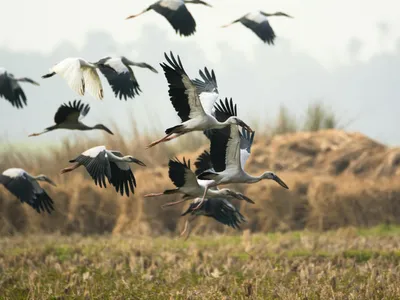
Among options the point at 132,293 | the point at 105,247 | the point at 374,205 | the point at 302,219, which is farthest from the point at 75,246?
the point at 374,205

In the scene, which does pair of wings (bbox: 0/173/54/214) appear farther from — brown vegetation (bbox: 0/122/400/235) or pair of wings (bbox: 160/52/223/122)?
brown vegetation (bbox: 0/122/400/235)

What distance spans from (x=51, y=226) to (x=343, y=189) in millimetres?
4927

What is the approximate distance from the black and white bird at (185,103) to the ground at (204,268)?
1325 mm

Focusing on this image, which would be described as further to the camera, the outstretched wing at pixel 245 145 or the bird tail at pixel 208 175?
the outstretched wing at pixel 245 145

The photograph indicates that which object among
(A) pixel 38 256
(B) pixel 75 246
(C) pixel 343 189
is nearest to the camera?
(A) pixel 38 256

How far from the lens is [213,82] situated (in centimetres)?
753

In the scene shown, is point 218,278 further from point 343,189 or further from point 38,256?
point 343,189

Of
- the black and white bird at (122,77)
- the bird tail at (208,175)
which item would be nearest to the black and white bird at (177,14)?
the black and white bird at (122,77)

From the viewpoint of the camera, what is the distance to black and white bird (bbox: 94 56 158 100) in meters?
7.78

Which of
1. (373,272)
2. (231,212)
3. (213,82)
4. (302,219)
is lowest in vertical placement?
(302,219)

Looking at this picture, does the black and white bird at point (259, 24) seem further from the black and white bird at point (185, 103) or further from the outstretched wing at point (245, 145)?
the black and white bird at point (185, 103)

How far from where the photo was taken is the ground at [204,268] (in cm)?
718

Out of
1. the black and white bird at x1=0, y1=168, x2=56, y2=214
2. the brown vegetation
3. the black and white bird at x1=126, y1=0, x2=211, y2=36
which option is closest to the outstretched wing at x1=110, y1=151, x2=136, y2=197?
the black and white bird at x1=0, y1=168, x2=56, y2=214

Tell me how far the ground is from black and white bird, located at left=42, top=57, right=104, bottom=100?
1.61m
